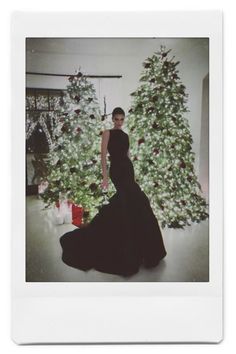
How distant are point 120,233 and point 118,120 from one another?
1.86ft

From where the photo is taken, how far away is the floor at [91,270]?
7.58 feet

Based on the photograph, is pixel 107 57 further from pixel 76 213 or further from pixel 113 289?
pixel 113 289

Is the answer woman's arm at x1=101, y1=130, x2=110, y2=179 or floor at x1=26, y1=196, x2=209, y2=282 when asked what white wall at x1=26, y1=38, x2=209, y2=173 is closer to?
woman's arm at x1=101, y1=130, x2=110, y2=179

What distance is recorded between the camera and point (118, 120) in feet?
7.58

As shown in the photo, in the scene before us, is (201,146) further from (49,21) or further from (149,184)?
(49,21)

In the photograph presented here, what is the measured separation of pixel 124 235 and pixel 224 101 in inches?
33.3

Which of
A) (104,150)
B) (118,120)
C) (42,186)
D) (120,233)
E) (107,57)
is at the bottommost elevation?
(120,233)

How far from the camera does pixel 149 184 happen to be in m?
2.32

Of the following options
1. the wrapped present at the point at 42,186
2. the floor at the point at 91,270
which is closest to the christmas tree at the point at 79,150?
the wrapped present at the point at 42,186

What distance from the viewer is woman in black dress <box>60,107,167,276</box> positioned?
2.31 metres

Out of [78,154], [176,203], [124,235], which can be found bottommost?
[124,235]

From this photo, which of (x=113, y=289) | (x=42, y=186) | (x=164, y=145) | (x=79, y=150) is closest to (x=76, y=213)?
(x=42, y=186)

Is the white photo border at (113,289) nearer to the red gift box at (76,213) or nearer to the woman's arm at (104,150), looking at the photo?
the red gift box at (76,213)
